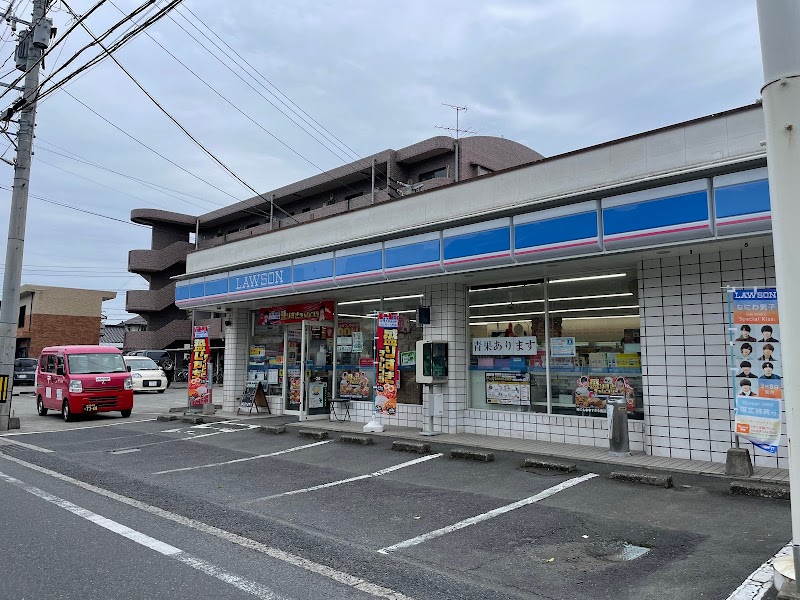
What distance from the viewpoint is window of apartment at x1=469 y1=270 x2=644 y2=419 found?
396 inches

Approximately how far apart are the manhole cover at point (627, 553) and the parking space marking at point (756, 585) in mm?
921

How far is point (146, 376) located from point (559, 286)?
24620 mm

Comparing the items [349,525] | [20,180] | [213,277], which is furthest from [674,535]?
[20,180]

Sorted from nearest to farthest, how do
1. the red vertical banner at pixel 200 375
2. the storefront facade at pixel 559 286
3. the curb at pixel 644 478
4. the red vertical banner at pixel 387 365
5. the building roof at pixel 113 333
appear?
1. the curb at pixel 644 478
2. the storefront facade at pixel 559 286
3. the red vertical banner at pixel 387 365
4. the red vertical banner at pixel 200 375
5. the building roof at pixel 113 333

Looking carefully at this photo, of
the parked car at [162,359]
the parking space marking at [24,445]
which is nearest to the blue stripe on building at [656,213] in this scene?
the parking space marking at [24,445]

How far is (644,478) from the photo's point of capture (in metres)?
7.63

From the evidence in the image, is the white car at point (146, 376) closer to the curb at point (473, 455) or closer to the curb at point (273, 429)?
the curb at point (273, 429)

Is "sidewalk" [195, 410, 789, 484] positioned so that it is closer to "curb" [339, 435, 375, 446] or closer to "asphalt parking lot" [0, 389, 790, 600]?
"asphalt parking lot" [0, 389, 790, 600]

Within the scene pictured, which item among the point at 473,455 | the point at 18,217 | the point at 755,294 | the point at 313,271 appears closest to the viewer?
the point at 755,294

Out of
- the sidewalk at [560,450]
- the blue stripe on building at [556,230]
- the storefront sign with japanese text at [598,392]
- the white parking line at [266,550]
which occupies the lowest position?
the white parking line at [266,550]

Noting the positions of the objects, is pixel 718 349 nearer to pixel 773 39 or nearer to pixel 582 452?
pixel 582 452

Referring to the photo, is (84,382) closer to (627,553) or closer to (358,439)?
(358,439)

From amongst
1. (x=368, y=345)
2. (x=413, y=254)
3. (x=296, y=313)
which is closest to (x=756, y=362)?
(x=413, y=254)

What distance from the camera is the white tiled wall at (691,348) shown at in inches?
334
